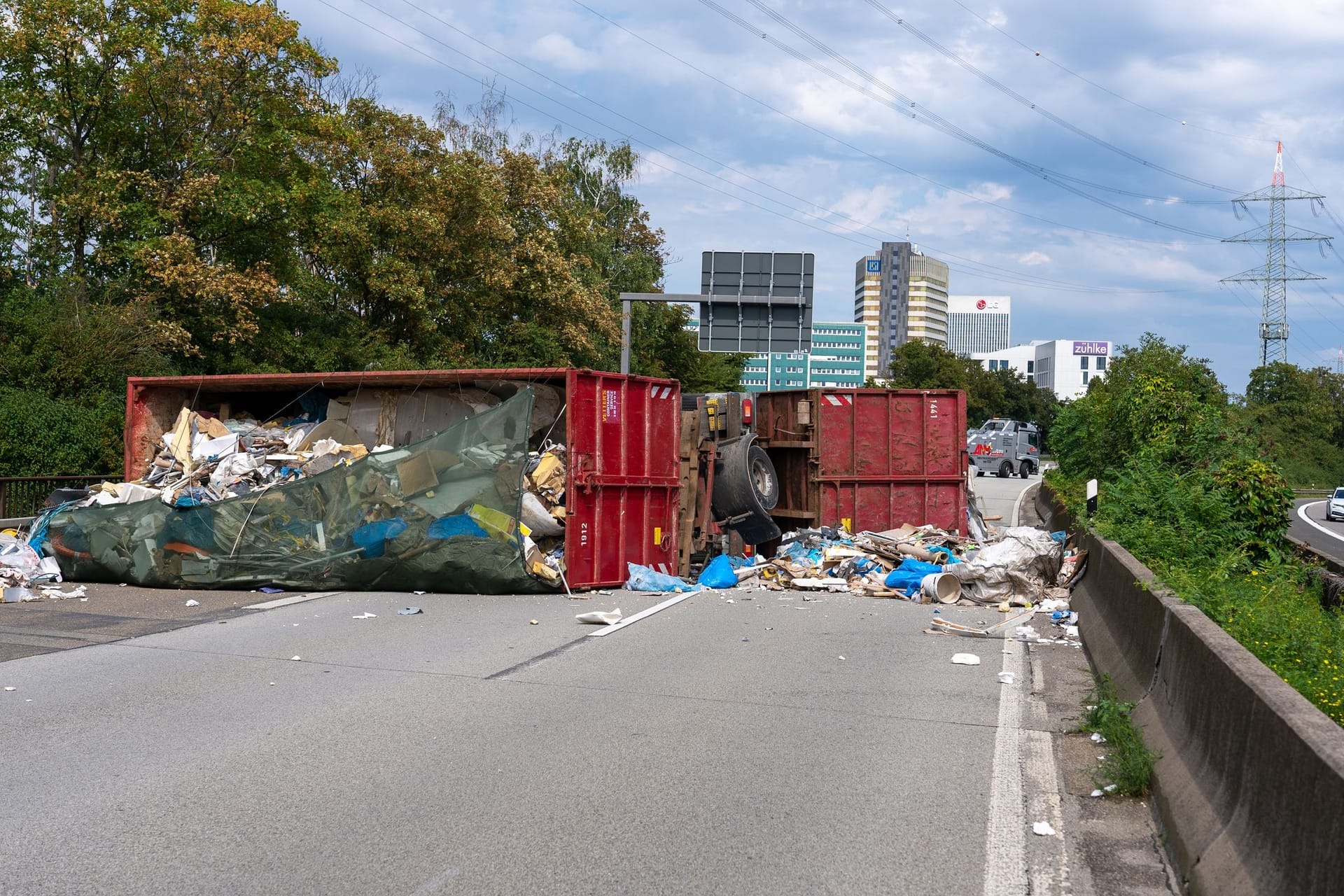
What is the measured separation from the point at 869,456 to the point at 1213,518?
722 centimetres

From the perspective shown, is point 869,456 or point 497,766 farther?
point 869,456

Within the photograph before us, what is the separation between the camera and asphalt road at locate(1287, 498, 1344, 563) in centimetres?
3070

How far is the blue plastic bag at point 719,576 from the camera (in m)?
15.4

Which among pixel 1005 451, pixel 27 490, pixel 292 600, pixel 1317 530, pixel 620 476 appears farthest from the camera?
pixel 1005 451

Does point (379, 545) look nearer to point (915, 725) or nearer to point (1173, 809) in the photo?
point (915, 725)

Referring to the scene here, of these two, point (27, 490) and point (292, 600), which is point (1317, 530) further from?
point (27, 490)

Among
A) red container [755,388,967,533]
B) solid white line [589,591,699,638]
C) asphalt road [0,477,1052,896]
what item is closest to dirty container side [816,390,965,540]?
red container [755,388,967,533]

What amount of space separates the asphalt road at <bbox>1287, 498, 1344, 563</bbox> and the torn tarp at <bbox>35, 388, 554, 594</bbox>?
54.9ft

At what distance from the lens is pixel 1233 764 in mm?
4637

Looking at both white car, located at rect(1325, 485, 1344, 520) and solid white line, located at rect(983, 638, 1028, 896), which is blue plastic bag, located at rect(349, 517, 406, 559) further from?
white car, located at rect(1325, 485, 1344, 520)

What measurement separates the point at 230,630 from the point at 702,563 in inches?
304

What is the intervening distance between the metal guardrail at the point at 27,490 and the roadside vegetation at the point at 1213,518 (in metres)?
15.3

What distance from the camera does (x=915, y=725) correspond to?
7.36m

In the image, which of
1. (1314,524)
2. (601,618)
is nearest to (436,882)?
(601,618)
